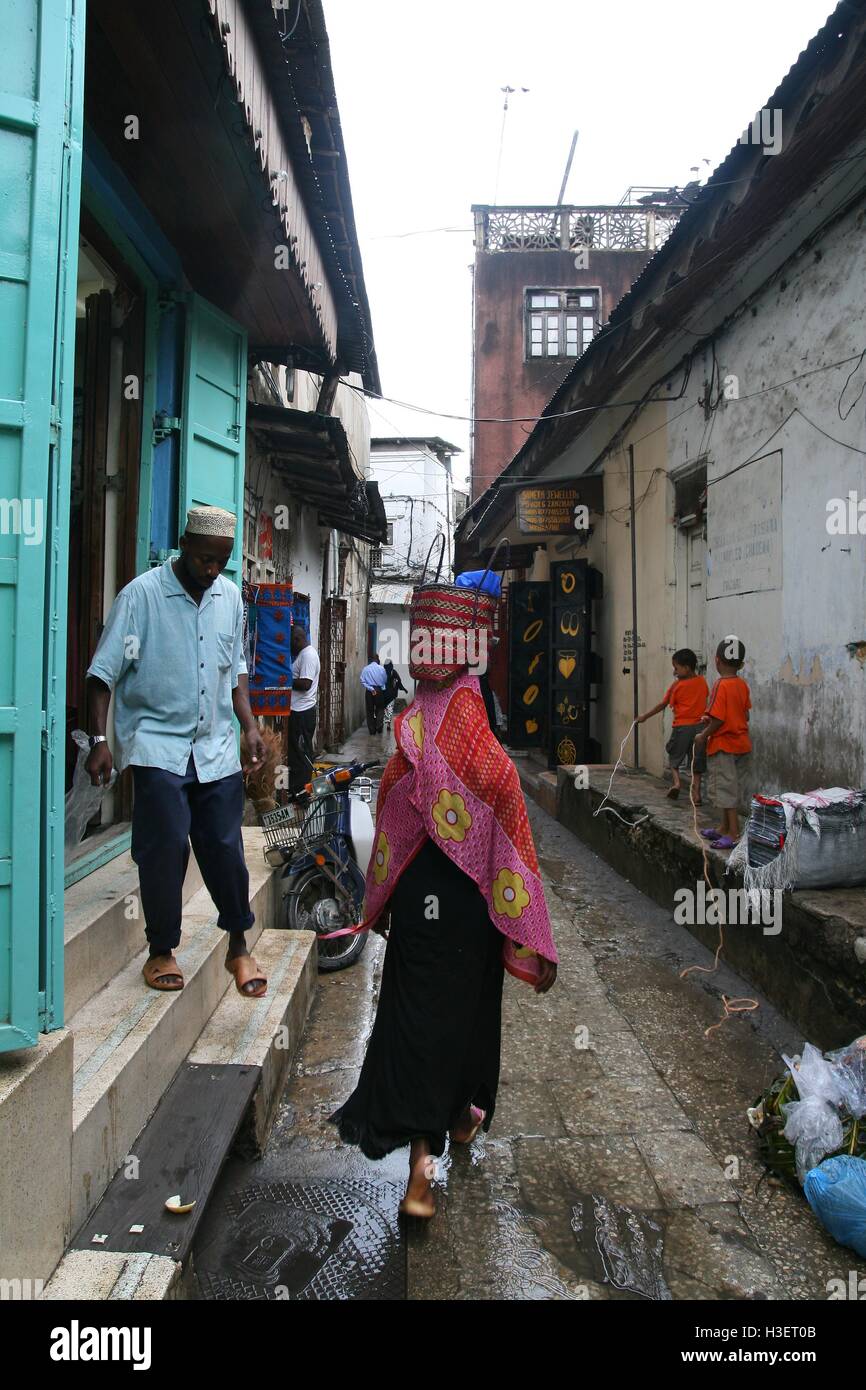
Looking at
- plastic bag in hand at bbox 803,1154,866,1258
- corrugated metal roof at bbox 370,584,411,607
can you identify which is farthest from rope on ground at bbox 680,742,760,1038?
corrugated metal roof at bbox 370,584,411,607

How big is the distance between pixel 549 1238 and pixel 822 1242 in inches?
31.8

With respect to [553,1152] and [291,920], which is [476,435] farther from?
[553,1152]

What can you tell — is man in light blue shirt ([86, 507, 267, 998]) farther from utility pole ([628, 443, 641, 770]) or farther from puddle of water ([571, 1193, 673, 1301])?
utility pole ([628, 443, 641, 770])

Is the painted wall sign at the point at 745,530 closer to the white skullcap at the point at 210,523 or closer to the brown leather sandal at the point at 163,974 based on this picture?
the white skullcap at the point at 210,523

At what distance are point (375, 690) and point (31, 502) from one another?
636 inches

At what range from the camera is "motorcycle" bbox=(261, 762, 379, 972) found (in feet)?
15.9

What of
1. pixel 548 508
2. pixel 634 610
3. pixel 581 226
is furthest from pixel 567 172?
pixel 634 610

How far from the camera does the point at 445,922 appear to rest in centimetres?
268

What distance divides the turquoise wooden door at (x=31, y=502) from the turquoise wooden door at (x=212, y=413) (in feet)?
7.88

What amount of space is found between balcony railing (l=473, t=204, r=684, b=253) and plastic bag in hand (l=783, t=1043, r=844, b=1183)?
20258 mm

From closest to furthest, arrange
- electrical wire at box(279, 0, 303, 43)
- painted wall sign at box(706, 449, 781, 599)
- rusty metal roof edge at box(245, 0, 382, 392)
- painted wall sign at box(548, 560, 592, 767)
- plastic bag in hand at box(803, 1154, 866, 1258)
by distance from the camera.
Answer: plastic bag in hand at box(803, 1154, 866, 1258) → electrical wire at box(279, 0, 303, 43) → rusty metal roof edge at box(245, 0, 382, 392) → painted wall sign at box(706, 449, 781, 599) → painted wall sign at box(548, 560, 592, 767)

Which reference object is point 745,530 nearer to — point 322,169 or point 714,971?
point 714,971

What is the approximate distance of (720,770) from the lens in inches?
222
